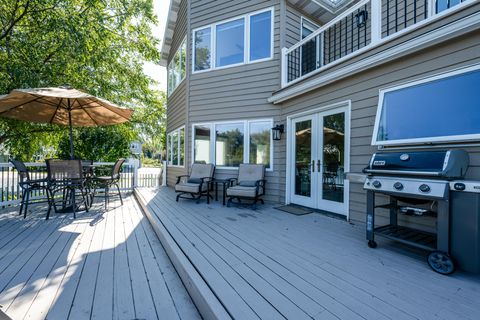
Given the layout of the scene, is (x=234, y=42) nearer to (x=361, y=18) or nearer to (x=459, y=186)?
(x=361, y=18)

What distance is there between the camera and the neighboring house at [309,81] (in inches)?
108

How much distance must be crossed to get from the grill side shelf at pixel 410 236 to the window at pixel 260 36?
4636 mm

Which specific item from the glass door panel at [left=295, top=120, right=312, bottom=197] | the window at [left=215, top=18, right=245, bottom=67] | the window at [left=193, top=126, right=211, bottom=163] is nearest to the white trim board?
A: the glass door panel at [left=295, top=120, right=312, bottom=197]

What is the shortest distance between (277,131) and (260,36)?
255 centimetres

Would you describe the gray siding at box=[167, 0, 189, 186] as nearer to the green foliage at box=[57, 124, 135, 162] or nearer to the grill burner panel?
the green foliage at box=[57, 124, 135, 162]

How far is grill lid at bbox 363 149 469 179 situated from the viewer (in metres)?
2.18

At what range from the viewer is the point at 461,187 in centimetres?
205

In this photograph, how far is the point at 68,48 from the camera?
5207 millimetres

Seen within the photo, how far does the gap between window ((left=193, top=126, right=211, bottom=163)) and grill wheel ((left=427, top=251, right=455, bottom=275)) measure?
16.7 feet

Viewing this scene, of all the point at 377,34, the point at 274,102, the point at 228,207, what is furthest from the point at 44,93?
the point at 377,34

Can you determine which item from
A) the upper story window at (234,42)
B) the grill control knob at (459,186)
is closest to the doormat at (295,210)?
the grill control knob at (459,186)

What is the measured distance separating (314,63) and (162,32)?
6468mm

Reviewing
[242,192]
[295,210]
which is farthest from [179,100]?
[295,210]

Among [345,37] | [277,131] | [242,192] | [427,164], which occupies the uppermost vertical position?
[345,37]
